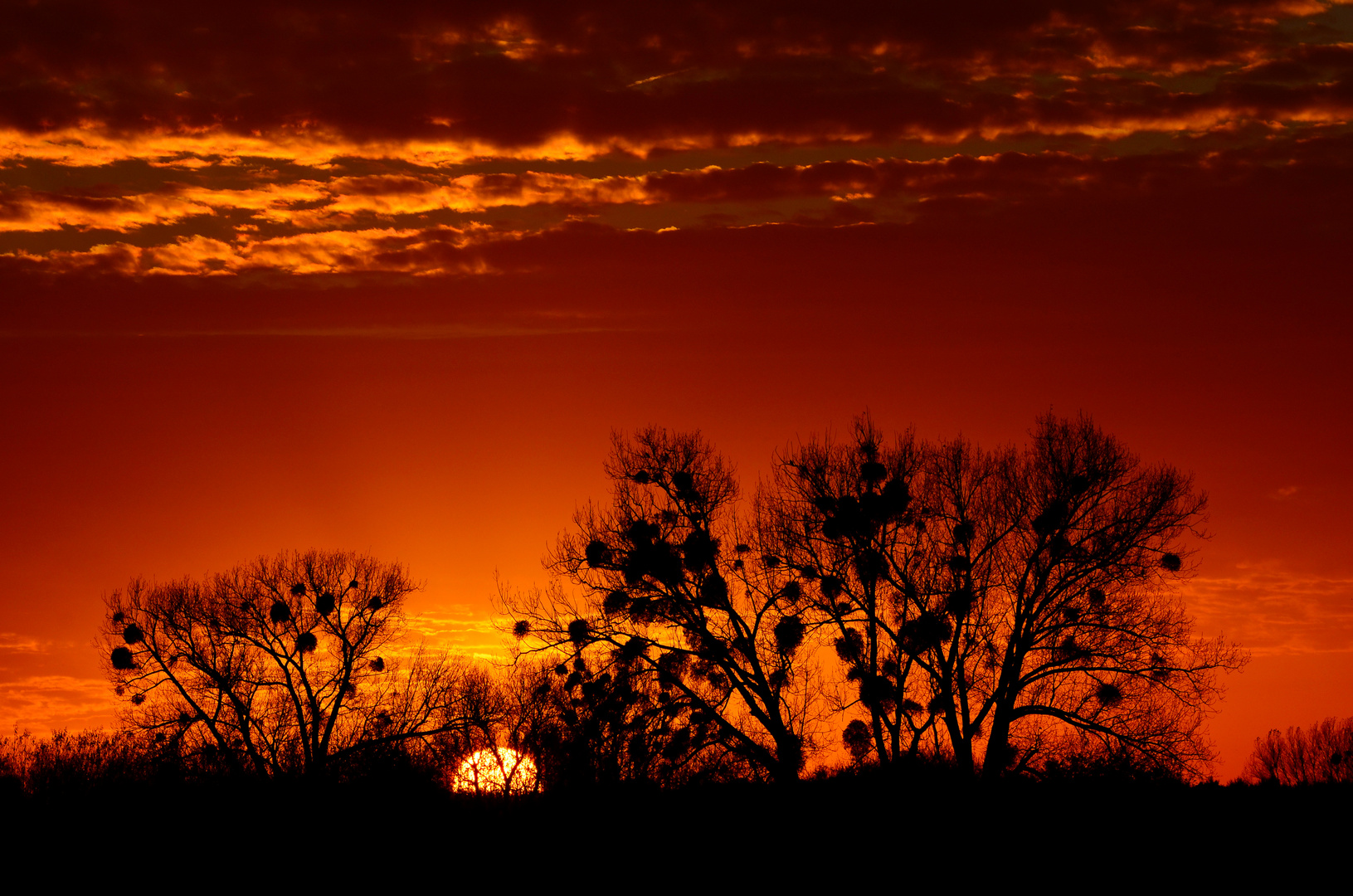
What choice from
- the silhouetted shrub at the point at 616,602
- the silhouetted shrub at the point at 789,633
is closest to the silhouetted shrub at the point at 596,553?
the silhouetted shrub at the point at 616,602

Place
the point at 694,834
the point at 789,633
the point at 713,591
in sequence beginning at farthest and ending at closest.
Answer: the point at 713,591, the point at 789,633, the point at 694,834

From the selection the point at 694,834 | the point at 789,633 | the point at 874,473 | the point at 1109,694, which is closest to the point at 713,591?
the point at 789,633

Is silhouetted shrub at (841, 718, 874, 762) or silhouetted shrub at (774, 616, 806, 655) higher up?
silhouetted shrub at (774, 616, 806, 655)

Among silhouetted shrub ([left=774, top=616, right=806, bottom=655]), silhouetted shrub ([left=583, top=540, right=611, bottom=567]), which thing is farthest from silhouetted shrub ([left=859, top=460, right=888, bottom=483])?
silhouetted shrub ([left=583, top=540, right=611, bottom=567])

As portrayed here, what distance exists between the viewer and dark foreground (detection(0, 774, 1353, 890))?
23.5 metres

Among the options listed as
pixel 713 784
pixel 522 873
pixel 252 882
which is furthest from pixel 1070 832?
pixel 252 882

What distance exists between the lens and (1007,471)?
1331 inches

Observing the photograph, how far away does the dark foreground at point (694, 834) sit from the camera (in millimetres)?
23453

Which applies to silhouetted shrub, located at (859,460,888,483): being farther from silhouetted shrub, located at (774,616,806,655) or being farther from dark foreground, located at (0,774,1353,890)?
dark foreground, located at (0,774,1353,890)

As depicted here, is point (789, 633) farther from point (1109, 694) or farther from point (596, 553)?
point (1109, 694)

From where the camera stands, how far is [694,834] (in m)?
29.7

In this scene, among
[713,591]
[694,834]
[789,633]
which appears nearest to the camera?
[694,834]

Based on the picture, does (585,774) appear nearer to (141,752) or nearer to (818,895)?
(818,895)

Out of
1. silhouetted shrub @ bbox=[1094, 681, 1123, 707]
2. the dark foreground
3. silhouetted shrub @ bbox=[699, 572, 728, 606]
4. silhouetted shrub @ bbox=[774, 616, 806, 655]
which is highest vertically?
silhouetted shrub @ bbox=[699, 572, 728, 606]
